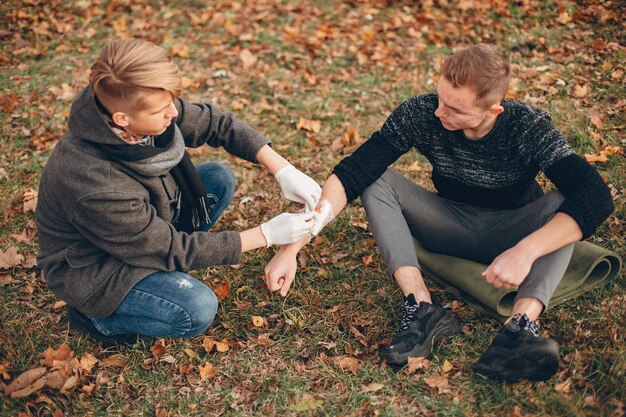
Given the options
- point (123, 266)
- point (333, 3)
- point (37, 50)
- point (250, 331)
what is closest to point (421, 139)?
point (250, 331)

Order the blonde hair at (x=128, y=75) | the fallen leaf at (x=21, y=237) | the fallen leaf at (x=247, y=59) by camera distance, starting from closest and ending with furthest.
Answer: the blonde hair at (x=128, y=75) → the fallen leaf at (x=21, y=237) → the fallen leaf at (x=247, y=59)

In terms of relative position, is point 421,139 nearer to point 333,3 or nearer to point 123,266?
point 123,266

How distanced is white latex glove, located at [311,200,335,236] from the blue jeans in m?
0.69

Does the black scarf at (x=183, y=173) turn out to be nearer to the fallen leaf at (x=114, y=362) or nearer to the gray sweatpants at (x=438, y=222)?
the fallen leaf at (x=114, y=362)

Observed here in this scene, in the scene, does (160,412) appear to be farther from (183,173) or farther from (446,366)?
(446,366)

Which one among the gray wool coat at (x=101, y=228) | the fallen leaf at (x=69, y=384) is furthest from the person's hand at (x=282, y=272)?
the fallen leaf at (x=69, y=384)

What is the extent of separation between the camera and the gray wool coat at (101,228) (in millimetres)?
2510

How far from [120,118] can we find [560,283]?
7.97 ft

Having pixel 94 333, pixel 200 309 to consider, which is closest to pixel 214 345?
pixel 200 309

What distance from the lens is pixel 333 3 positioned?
281 inches

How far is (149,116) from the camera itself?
2.54 m

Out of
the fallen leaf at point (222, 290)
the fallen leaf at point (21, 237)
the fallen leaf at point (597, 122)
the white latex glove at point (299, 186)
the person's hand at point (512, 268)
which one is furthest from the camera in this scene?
the fallen leaf at point (597, 122)

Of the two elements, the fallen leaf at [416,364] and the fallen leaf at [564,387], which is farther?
the fallen leaf at [416,364]

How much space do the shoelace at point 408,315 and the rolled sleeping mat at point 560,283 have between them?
14.9 inches
